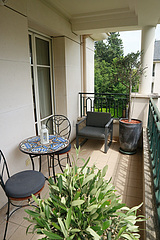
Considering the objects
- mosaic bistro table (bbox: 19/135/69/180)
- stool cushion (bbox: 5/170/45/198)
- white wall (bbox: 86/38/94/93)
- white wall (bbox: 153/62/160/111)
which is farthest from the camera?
white wall (bbox: 153/62/160/111)

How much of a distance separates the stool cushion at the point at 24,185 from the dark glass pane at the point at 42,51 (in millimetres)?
2236

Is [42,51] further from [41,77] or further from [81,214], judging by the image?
[81,214]

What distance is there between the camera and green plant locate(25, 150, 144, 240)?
901mm

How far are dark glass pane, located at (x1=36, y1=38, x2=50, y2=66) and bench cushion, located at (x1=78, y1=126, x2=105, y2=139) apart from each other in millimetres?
1631

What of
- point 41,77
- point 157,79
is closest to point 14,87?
point 41,77

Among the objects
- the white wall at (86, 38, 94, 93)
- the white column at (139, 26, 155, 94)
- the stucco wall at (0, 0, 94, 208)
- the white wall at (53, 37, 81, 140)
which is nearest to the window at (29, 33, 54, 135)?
the white wall at (53, 37, 81, 140)

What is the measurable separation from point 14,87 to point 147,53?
2.98 metres

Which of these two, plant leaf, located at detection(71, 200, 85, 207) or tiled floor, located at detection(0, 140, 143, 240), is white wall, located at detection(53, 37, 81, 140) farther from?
plant leaf, located at detection(71, 200, 85, 207)

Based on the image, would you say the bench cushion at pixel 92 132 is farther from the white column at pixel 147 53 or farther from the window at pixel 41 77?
the white column at pixel 147 53

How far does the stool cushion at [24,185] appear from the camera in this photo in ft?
5.66

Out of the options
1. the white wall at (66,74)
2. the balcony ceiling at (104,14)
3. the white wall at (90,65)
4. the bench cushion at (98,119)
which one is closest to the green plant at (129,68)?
the balcony ceiling at (104,14)

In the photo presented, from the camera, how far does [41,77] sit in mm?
3543

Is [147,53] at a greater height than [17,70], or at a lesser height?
greater

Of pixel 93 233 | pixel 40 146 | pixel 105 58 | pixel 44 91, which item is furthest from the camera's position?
pixel 105 58
